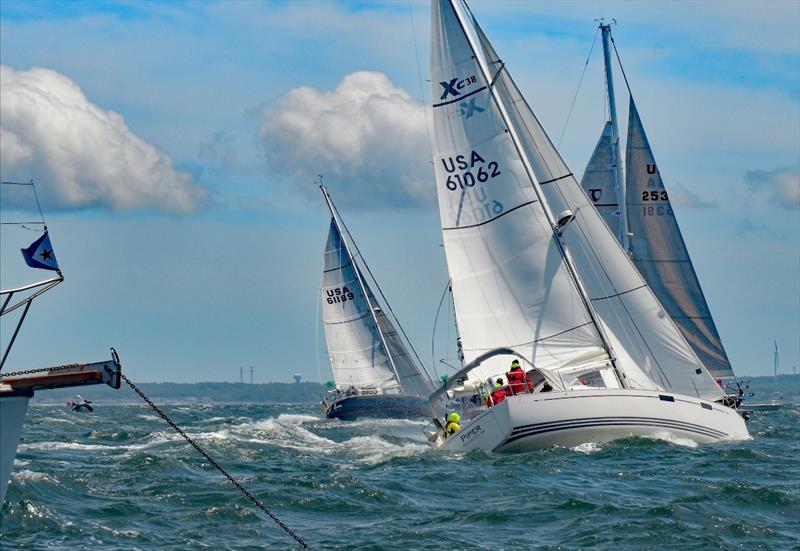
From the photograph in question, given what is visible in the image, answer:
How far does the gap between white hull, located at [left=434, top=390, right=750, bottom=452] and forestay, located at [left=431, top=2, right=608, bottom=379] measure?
2680mm

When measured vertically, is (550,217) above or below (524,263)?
above

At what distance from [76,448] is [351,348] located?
110ft

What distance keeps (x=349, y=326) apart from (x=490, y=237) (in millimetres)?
36672

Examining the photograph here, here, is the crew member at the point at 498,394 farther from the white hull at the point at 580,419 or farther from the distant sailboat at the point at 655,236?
the distant sailboat at the point at 655,236

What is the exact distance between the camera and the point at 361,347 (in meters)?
66.1

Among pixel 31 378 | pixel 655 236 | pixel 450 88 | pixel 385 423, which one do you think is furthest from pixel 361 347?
pixel 31 378

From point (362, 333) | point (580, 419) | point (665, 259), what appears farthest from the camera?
point (362, 333)

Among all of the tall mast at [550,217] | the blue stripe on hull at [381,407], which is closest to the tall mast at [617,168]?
the tall mast at [550,217]

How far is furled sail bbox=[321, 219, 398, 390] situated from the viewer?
64500mm

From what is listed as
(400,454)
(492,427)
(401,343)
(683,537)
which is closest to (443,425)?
(400,454)

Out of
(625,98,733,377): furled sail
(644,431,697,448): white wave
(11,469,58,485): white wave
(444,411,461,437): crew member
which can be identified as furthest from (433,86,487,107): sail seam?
(625,98,733,377): furled sail

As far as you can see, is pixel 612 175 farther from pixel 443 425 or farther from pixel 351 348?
pixel 351 348

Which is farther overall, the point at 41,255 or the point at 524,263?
the point at 524,263

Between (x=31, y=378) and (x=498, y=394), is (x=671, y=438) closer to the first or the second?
(x=498, y=394)
